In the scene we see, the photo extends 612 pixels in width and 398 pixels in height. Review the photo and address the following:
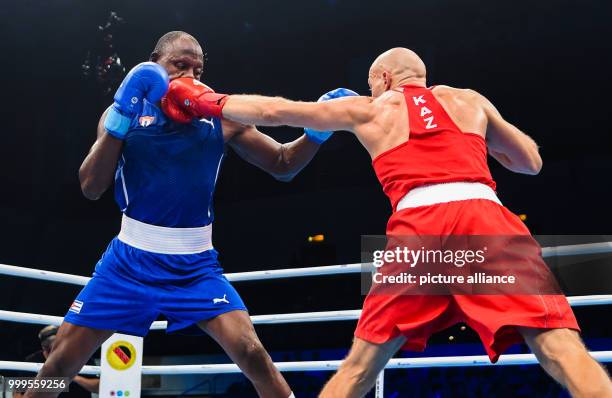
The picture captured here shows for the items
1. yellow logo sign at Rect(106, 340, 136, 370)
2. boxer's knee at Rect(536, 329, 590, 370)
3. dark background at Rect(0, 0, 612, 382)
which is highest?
dark background at Rect(0, 0, 612, 382)

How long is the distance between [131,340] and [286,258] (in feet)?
26.4

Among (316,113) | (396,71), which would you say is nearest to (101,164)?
(316,113)

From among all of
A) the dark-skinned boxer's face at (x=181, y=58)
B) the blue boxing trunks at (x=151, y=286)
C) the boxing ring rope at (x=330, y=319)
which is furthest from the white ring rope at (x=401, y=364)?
the dark-skinned boxer's face at (x=181, y=58)

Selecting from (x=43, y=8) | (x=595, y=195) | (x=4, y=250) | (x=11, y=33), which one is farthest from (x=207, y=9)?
(x=595, y=195)

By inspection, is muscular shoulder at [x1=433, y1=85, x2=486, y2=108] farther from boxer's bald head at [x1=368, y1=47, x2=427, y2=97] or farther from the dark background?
the dark background

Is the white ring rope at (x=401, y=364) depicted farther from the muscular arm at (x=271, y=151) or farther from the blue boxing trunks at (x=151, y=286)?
the muscular arm at (x=271, y=151)

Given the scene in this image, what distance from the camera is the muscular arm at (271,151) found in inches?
116


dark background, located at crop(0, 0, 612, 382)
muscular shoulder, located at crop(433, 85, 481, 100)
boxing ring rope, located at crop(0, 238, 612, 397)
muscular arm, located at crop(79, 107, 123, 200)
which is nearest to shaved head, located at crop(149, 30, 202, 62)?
muscular arm, located at crop(79, 107, 123, 200)

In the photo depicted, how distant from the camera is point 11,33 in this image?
10484 mm

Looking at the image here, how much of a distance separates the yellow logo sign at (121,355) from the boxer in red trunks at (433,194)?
1.46 metres

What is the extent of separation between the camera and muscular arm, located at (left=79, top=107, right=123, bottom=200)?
268 cm

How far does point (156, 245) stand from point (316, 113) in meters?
0.82

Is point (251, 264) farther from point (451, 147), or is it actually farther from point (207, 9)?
point (451, 147)

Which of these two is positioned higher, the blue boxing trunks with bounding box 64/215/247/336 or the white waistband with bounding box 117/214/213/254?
the white waistband with bounding box 117/214/213/254
